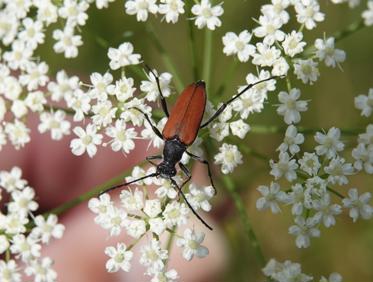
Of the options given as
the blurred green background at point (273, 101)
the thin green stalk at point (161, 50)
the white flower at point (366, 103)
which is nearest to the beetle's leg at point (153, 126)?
the thin green stalk at point (161, 50)

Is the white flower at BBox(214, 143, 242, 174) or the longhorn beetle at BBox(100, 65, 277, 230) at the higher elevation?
the longhorn beetle at BBox(100, 65, 277, 230)

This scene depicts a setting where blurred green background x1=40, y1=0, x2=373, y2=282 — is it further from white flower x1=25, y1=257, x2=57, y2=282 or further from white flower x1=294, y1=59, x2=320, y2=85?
white flower x1=25, y1=257, x2=57, y2=282

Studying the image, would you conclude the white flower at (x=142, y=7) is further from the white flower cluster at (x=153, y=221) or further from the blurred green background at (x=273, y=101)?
the blurred green background at (x=273, y=101)

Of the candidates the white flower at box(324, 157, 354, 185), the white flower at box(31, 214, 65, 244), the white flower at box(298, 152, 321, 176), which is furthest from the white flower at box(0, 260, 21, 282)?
the white flower at box(324, 157, 354, 185)

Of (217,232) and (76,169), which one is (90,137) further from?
(76,169)

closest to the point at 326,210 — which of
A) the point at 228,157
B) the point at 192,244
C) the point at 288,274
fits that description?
the point at 288,274

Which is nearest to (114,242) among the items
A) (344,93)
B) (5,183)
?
(5,183)

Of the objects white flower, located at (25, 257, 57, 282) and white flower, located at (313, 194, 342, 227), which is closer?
white flower, located at (313, 194, 342, 227)
